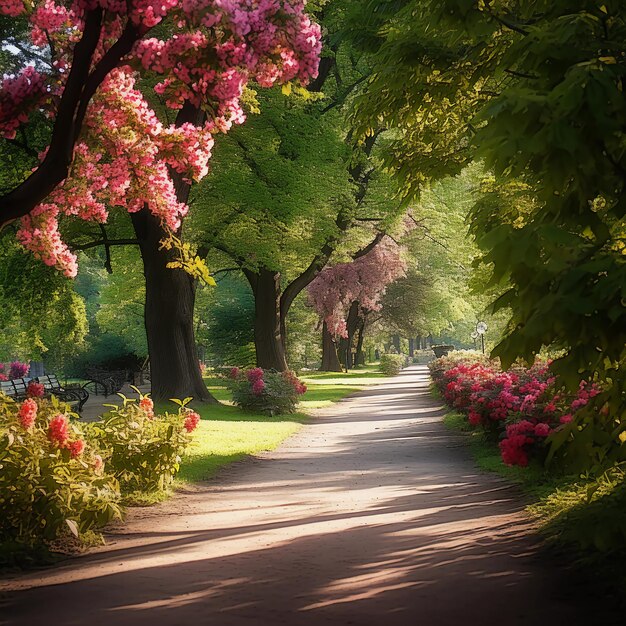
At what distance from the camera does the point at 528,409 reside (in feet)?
37.9

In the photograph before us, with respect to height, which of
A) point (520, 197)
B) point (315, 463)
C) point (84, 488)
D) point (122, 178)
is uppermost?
point (122, 178)

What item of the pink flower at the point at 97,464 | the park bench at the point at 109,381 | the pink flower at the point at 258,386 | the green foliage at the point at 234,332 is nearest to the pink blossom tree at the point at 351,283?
the green foliage at the point at 234,332

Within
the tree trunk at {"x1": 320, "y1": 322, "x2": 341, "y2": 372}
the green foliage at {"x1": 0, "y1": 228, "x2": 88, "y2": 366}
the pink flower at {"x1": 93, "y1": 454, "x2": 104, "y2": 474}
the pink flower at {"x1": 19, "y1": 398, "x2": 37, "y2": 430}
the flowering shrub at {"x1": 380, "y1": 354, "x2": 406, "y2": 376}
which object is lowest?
the flowering shrub at {"x1": 380, "y1": 354, "x2": 406, "y2": 376}

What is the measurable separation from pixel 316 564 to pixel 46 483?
2.58 meters

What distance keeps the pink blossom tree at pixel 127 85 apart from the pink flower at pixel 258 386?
13506 mm

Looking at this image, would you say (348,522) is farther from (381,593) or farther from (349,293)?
(349,293)

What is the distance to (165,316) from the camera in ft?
68.7

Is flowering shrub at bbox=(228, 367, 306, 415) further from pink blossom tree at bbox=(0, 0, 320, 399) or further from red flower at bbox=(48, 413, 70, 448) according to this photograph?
red flower at bbox=(48, 413, 70, 448)

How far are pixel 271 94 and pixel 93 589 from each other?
1890 cm

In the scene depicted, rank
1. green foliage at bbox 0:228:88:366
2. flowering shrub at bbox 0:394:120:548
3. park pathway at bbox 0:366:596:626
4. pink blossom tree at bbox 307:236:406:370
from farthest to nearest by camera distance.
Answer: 1. pink blossom tree at bbox 307:236:406:370
2. green foliage at bbox 0:228:88:366
3. flowering shrub at bbox 0:394:120:548
4. park pathway at bbox 0:366:596:626

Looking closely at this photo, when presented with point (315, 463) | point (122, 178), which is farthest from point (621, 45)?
point (315, 463)

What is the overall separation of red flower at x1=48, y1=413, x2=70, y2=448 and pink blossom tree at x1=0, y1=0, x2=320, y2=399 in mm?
2132

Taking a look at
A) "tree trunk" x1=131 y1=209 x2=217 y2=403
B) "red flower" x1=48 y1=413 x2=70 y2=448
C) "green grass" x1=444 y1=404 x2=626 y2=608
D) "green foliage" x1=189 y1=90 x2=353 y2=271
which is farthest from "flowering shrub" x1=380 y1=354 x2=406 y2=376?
"red flower" x1=48 y1=413 x2=70 y2=448

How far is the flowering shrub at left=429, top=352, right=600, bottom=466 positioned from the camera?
10.3 meters
